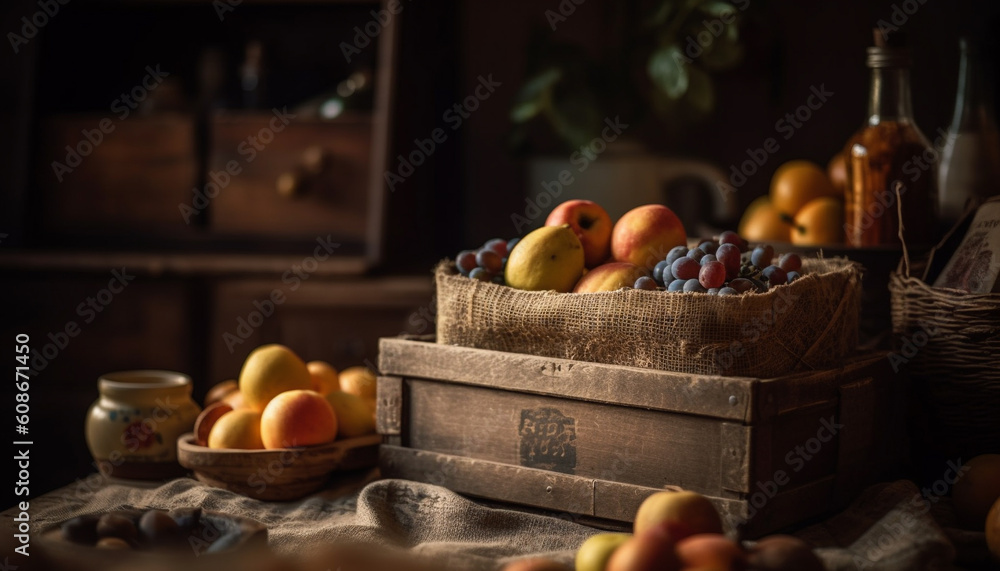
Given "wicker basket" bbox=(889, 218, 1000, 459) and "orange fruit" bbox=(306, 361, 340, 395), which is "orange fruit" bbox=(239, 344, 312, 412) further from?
"wicker basket" bbox=(889, 218, 1000, 459)

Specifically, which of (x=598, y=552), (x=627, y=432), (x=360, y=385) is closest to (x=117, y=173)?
(x=360, y=385)

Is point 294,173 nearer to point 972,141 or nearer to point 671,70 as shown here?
point 671,70

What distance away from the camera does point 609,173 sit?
80.7 inches

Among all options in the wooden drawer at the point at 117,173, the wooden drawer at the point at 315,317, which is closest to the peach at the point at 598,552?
the wooden drawer at the point at 315,317

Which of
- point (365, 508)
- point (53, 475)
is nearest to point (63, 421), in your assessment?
point (53, 475)

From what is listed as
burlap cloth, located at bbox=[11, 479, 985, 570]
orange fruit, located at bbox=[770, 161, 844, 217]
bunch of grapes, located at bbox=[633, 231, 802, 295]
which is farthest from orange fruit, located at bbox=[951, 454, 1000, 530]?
orange fruit, located at bbox=[770, 161, 844, 217]

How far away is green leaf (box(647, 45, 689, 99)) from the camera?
195 centimetres

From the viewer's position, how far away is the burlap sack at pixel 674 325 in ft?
3.41

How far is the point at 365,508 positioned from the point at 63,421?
4.45 ft

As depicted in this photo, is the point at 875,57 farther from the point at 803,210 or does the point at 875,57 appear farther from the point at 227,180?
the point at 227,180

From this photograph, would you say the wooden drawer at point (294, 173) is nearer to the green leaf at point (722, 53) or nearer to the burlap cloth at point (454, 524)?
the green leaf at point (722, 53)

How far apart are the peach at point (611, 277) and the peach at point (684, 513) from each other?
303mm

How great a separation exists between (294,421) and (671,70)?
1176 mm

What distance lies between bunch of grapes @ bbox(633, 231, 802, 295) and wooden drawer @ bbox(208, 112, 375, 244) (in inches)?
44.2
